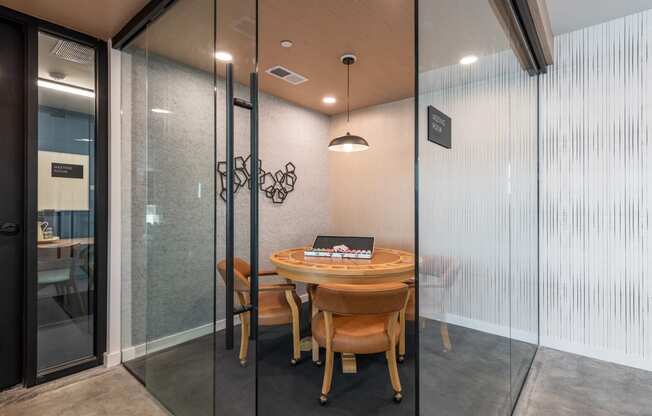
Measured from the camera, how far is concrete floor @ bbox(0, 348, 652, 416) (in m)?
1.99

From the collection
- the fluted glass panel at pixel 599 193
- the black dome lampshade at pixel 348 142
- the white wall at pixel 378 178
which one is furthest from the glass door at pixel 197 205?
the white wall at pixel 378 178

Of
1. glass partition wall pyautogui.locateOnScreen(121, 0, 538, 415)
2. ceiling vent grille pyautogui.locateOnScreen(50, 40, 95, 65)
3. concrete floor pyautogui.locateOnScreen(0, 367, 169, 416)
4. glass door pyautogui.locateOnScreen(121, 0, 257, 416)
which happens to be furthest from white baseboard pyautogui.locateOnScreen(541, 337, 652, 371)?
ceiling vent grille pyautogui.locateOnScreen(50, 40, 95, 65)

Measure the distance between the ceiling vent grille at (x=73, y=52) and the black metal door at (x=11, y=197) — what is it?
190 mm

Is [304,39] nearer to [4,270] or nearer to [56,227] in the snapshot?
[56,227]

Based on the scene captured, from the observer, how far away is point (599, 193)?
107 inches

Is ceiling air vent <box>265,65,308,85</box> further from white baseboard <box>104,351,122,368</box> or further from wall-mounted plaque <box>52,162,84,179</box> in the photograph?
white baseboard <box>104,351,122,368</box>

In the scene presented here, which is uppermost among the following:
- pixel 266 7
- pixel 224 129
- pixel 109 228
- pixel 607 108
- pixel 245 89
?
pixel 266 7

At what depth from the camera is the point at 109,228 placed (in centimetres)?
249

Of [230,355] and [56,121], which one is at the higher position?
[56,121]

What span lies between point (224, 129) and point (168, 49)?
0.90 m

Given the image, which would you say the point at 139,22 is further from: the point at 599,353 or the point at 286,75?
the point at 599,353

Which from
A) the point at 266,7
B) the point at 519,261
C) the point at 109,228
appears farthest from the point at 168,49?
the point at 519,261

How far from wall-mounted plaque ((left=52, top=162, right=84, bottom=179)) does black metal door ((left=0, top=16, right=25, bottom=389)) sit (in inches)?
6.7

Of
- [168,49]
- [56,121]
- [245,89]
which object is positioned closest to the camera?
[245,89]
